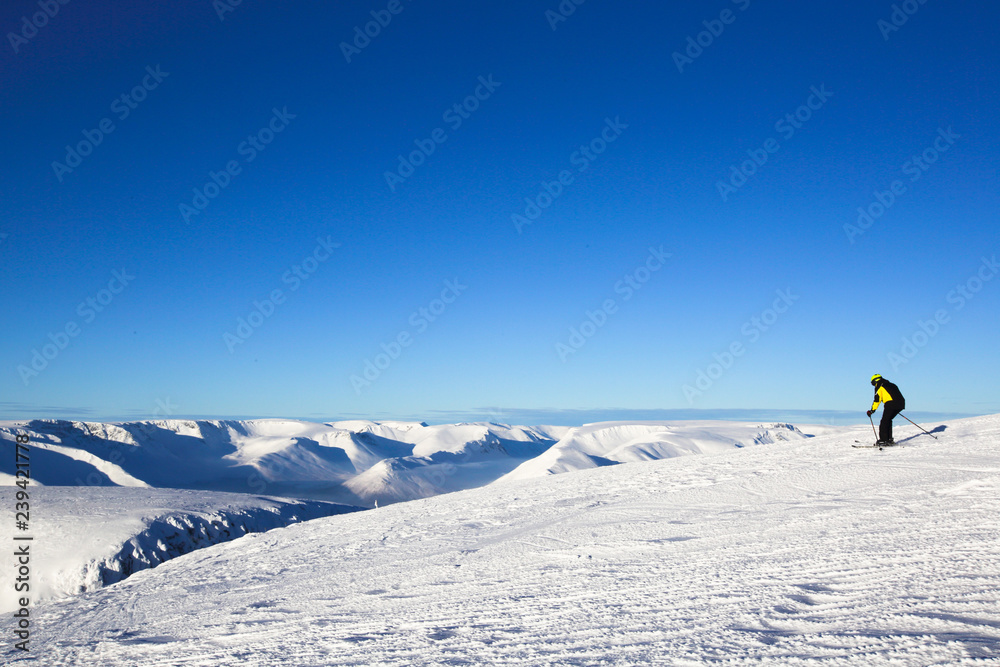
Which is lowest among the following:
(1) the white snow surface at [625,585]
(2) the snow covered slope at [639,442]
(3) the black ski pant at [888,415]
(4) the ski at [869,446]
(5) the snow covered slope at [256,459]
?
(5) the snow covered slope at [256,459]

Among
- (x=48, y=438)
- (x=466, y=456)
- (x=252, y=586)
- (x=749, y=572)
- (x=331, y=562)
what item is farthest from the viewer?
(x=466, y=456)

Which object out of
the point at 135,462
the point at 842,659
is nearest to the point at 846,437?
the point at 842,659

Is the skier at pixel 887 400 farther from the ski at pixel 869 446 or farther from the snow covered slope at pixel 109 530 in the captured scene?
the snow covered slope at pixel 109 530

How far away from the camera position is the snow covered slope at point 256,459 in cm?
8144

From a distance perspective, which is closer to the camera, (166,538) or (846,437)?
(846,437)

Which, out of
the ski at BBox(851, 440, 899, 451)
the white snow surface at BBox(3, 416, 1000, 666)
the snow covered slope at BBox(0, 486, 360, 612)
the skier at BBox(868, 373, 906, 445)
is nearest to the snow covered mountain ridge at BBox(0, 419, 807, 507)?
the snow covered slope at BBox(0, 486, 360, 612)

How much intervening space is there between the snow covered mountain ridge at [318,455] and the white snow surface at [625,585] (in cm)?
5590

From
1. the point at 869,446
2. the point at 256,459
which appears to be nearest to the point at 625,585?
the point at 869,446

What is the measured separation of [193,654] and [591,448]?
337 ft

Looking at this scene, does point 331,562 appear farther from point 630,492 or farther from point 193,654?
point 630,492

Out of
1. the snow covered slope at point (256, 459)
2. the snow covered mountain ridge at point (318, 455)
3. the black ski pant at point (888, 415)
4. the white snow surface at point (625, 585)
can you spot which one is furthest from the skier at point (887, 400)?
the snow covered slope at point (256, 459)

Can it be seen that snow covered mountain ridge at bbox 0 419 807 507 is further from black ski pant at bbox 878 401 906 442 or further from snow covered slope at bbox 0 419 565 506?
black ski pant at bbox 878 401 906 442

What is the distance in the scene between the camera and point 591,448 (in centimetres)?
10369

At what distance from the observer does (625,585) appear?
16.8 ft
